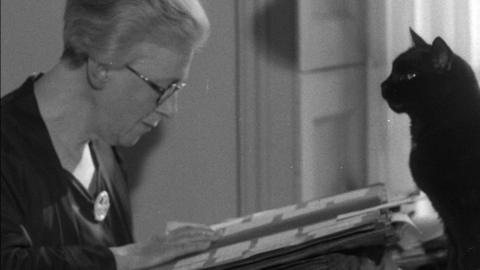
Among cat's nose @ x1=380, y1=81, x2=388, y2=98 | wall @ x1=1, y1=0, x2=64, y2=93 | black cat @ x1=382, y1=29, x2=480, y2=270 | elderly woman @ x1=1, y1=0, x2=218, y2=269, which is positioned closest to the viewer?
black cat @ x1=382, y1=29, x2=480, y2=270

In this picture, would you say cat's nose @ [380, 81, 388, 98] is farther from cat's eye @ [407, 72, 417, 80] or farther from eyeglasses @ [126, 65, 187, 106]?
eyeglasses @ [126, 65, 187, 106]

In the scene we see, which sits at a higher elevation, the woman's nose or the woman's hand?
the woman's nose

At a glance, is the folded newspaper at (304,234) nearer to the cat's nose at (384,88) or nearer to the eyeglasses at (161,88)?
the cat's nose at (384,88)

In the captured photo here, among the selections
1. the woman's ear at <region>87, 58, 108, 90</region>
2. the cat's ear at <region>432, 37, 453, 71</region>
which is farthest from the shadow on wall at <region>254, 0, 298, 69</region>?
the cat's ear at <region>432, 37, 453, 71</region>

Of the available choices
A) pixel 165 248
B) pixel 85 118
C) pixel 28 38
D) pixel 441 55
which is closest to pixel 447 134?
pixel 441 55

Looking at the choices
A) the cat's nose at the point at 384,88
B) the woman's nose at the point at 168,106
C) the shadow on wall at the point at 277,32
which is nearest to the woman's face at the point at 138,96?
the woman's nose at the point at 168,106

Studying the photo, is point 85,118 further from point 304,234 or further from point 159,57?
point 304,234

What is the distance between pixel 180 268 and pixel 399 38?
1.16 feet

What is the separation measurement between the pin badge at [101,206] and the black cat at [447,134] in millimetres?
510

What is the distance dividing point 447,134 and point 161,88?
0.45 metres

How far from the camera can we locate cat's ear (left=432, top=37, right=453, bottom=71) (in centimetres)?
95

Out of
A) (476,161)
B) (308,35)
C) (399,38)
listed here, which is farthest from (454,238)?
(308,35)

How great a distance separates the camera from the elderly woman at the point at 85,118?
3.91 ft

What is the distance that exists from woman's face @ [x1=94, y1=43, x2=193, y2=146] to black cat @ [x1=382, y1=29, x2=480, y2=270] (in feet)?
1.15
